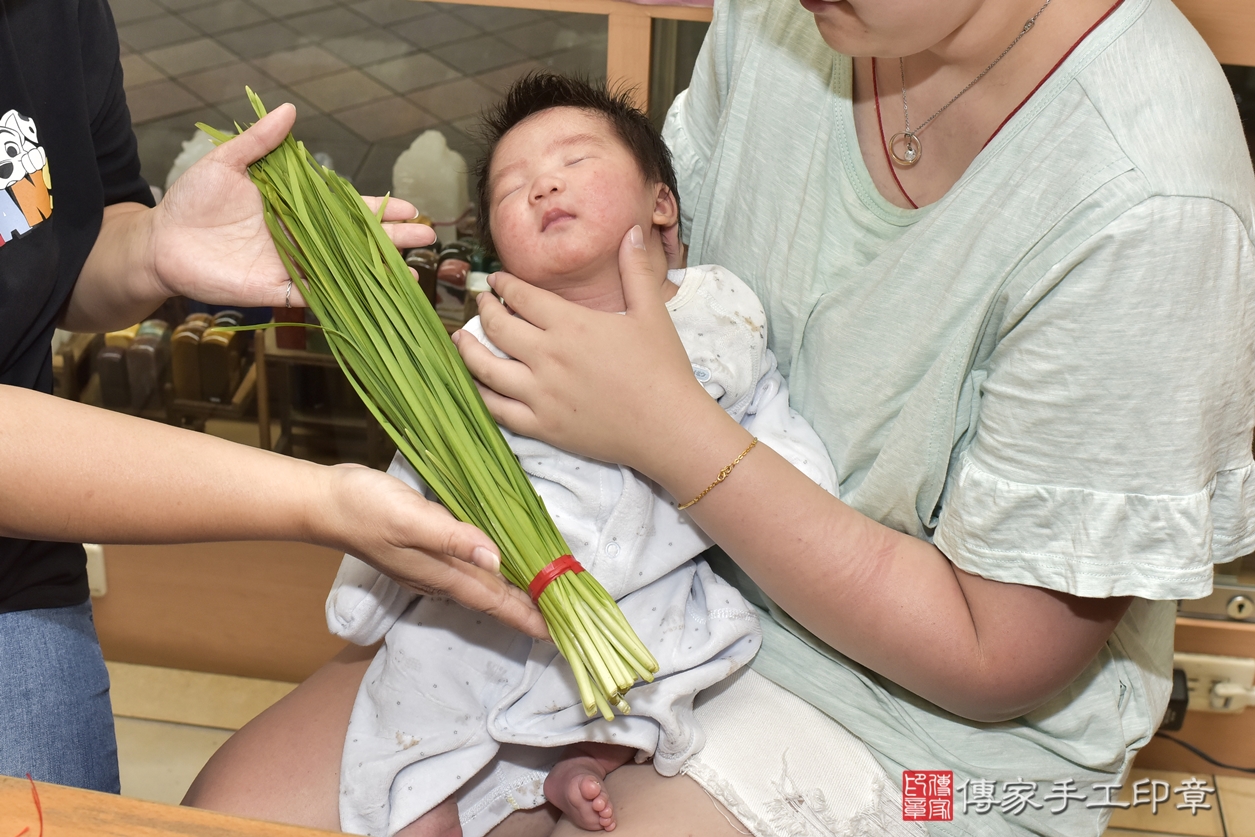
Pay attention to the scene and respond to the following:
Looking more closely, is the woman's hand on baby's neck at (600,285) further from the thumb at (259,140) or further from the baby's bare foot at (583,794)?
the baby's bare foot at (583,794)

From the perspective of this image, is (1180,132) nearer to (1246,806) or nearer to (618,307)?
(618,307)

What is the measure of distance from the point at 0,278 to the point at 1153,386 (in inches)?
47.5

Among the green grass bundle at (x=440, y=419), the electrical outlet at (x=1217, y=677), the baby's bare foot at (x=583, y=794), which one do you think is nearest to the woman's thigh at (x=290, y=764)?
the baby's bare foot at (x=583, y=794)

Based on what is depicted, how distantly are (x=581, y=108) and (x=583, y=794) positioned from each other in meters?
0.80

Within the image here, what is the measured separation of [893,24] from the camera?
99cm

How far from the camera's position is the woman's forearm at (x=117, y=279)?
1.34 meters

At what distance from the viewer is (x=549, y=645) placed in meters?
1.20

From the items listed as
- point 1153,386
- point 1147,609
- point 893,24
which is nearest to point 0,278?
point 893,24

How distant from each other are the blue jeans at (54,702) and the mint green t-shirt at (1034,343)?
0.86 m

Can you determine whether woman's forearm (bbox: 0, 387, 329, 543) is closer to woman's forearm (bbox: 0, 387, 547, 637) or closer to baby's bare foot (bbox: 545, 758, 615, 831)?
woman's forearm (bbox: 0, 387, 547, 637)

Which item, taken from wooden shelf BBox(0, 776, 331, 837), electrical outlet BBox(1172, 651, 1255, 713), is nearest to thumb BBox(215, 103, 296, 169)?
wooden shelf BBox(0, 776, 331, 837)

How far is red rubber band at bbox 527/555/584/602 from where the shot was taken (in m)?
1.07

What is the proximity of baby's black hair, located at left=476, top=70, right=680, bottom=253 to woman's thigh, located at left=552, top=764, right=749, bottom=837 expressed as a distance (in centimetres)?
66

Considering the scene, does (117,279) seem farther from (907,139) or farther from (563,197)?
(907,139)
